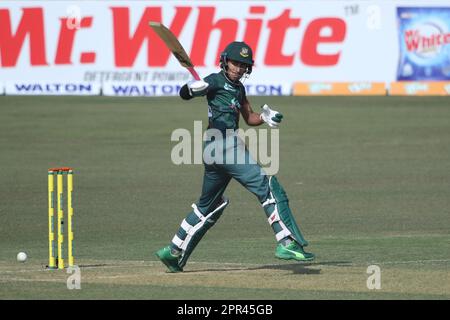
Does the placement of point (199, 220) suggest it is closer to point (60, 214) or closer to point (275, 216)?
point (275, 216)

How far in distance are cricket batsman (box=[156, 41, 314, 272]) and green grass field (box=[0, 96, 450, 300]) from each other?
1.10ft

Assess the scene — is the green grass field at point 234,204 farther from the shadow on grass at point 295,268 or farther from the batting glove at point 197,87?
the batting glove at point 197,87

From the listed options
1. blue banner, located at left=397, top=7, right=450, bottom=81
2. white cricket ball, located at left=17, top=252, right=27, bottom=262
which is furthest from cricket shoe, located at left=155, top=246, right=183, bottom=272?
blue banner, located at left=397, top=7, right=450, bottom=81

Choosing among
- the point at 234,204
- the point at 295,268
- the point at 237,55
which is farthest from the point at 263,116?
the point at 234,204

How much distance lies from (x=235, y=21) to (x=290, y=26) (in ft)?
7.26

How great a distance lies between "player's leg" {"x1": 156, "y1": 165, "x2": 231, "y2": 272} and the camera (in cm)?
1170

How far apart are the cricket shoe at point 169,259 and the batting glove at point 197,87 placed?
1.66 metres

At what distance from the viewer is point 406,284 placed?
10789mm

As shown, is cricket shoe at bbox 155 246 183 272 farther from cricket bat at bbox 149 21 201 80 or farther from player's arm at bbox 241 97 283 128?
cricket bat at bbox 149 21 201 80

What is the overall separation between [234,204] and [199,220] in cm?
801

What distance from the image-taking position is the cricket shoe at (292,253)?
1118 centimetres

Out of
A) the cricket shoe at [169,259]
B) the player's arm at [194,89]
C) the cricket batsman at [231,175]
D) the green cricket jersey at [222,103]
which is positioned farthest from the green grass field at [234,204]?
the player's arm at [194,89]
